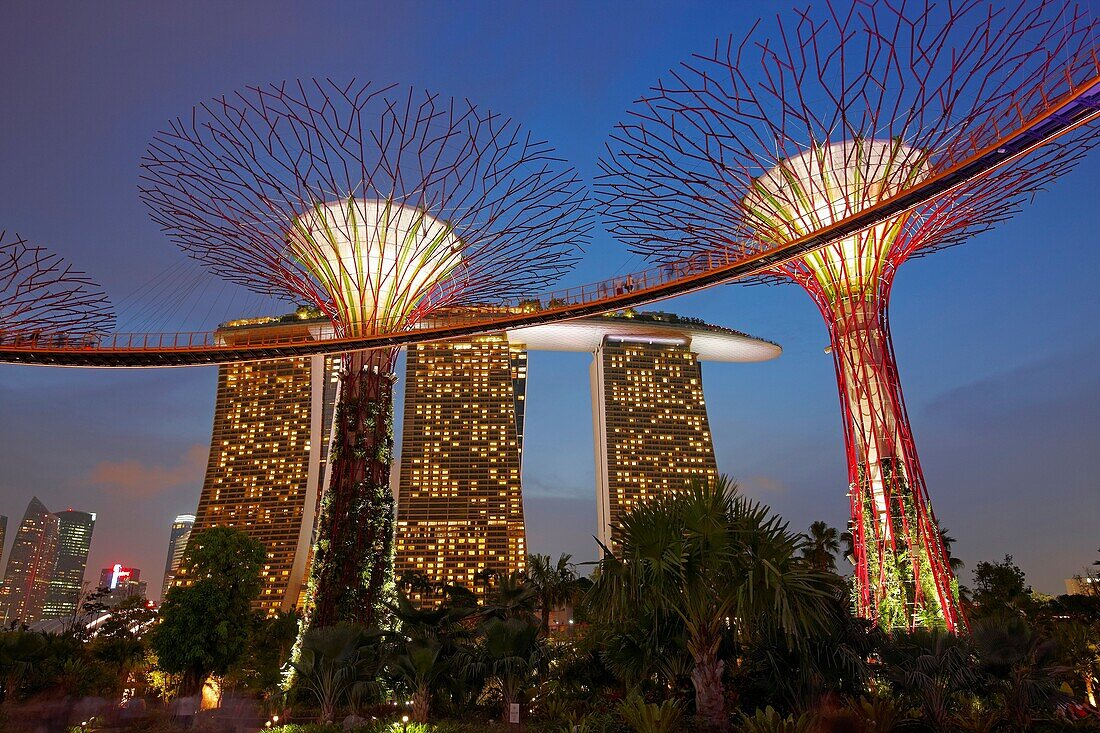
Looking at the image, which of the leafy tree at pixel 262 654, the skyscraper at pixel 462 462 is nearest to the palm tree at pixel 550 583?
the leafy tree at pixel 262 654

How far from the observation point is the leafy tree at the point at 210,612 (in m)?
29.9

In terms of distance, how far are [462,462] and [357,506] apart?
7070 cm

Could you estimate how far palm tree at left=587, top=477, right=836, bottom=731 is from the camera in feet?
40.7

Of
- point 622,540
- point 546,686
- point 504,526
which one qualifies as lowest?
point 546,686

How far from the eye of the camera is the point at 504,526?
91.5m

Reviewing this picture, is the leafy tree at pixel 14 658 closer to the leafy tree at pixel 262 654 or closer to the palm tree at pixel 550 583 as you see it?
the leafy tree at pixel 262 654

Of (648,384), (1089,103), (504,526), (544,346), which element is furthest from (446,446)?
(1089,103)

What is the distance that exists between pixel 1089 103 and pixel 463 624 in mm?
18550

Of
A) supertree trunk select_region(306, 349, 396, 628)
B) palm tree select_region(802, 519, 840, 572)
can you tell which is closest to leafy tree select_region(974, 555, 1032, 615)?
palm tree select_region(802, 519, 840, 572)

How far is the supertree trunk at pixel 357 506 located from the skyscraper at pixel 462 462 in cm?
6129

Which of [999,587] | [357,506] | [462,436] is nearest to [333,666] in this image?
[357,506]

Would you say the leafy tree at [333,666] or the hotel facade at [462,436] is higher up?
the hotel facade at [462,436]

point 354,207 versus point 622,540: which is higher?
point 354,207

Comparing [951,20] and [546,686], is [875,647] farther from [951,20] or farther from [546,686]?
[951,20]
